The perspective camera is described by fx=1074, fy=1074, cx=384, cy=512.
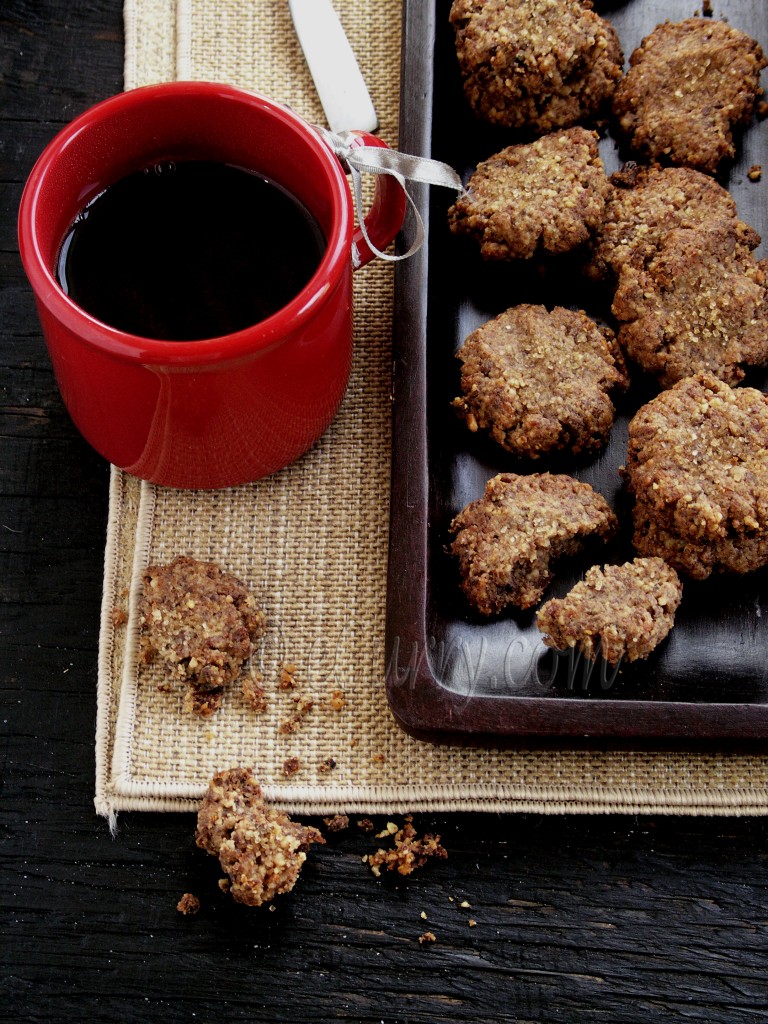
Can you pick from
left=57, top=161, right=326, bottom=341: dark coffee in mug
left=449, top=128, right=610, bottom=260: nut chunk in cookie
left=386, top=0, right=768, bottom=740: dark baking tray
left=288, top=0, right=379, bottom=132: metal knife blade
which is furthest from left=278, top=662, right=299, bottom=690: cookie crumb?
left=288, top=0, right=379, bottom=132: metal knife blade

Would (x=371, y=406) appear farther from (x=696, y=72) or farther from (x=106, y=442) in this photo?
(x=696, y=72)

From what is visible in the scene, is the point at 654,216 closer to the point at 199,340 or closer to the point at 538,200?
the point at 538,200

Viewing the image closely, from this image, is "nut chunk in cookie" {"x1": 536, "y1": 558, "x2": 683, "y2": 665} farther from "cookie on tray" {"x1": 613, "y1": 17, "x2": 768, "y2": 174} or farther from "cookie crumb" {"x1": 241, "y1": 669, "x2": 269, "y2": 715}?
"cookie on tray" {"x1": 613, "y1": 17, "x2": 768, "y2": 174}

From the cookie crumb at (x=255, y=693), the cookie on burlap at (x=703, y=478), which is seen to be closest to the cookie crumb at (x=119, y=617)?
the cookie crumb at (x=255, y=693)

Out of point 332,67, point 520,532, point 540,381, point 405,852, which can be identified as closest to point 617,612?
point 520,532

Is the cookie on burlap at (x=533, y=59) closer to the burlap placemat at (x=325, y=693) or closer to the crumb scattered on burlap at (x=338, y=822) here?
the burlap placemat at (x=325, y=693)

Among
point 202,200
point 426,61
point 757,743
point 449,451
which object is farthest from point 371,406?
point 757,743

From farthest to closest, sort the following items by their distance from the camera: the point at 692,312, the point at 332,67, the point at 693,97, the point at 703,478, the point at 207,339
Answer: the point at 332,67, the point at 693,97, the point at 692,312, the point at 703,478, the point at 207,339
